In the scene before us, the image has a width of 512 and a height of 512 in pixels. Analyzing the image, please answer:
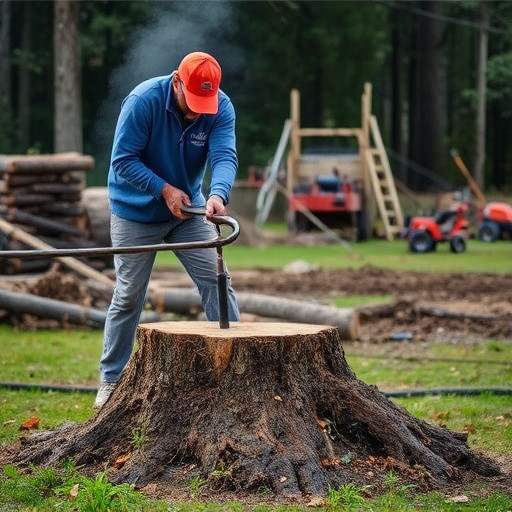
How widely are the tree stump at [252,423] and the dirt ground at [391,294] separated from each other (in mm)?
5157

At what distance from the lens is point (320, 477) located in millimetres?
5359

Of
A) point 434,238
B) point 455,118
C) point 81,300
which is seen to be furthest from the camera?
point 455,118

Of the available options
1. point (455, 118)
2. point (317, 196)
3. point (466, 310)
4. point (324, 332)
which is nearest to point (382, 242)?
point (317, 196)

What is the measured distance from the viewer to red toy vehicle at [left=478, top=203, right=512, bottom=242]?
26.1 metres

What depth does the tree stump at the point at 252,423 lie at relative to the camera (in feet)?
17.8

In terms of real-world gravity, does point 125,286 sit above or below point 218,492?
above

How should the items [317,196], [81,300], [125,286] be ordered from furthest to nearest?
[317,196] < [81,300] < [125,286]

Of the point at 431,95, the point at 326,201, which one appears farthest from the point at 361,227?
the point at 431,95

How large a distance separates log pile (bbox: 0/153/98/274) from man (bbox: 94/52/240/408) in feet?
27.8

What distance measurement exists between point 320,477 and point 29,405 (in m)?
3.09

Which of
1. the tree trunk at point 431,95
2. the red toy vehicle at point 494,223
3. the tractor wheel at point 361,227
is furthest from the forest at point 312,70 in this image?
the red toy vehicle at point 494,223

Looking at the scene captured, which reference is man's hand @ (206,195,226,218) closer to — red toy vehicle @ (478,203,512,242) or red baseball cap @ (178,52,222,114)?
red baseball cap @ (178,52,222,114)

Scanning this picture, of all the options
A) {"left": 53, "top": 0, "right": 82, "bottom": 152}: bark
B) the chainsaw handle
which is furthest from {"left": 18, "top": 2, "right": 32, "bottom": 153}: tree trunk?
the chainsaw handle

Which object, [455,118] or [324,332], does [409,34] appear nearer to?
[455,118]
